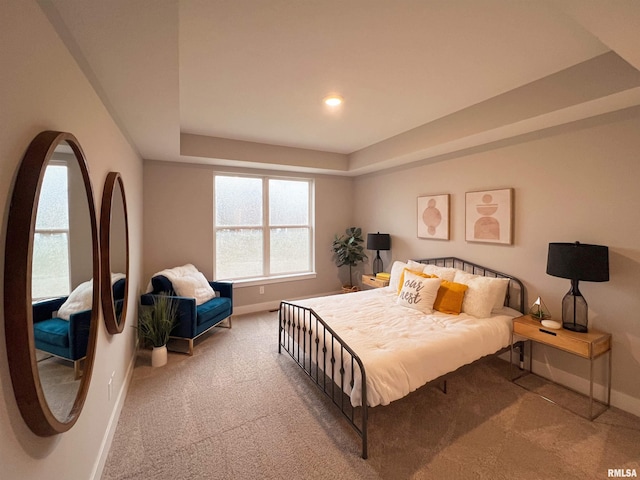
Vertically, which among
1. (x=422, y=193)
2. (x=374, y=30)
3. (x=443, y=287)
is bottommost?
(x=443, y=287)

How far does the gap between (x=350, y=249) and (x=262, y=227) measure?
161 centimetres

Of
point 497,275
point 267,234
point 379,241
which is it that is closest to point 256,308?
point 267,234

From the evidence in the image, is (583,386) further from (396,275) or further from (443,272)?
(396,275)

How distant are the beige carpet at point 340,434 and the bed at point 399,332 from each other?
201 mm

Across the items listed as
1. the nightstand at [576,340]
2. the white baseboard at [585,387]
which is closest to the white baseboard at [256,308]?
the nightstand at [576,340]

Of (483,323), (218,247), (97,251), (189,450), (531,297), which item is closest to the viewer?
(97,251)

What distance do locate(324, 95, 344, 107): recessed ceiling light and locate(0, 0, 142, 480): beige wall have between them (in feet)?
5.91

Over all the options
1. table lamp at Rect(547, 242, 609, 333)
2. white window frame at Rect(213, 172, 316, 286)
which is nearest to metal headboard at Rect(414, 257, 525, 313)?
table lamp at Rect(547, 242, 609, 333)

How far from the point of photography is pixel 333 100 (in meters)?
2.79

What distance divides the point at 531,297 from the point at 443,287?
2.84 feet

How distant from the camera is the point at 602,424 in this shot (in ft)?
7.45

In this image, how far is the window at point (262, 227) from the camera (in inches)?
185

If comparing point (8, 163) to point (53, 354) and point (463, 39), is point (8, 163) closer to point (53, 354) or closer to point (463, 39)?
point (53, 354)

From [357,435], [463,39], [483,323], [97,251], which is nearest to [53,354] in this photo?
[97,251]
